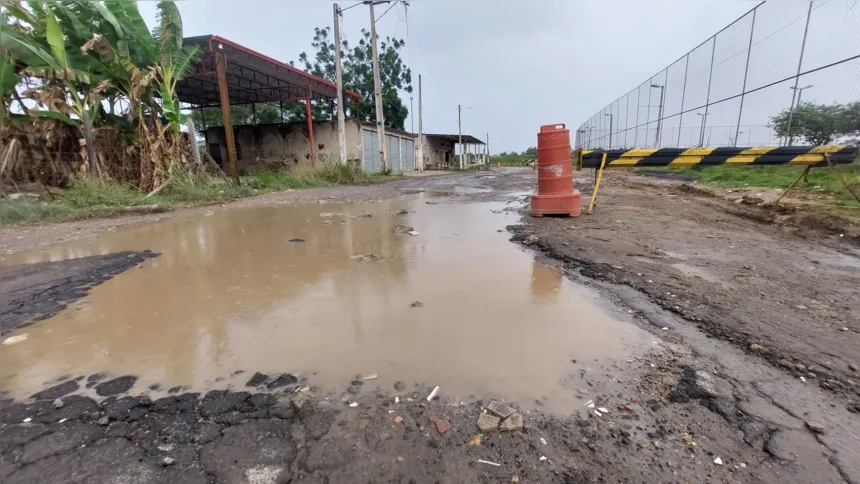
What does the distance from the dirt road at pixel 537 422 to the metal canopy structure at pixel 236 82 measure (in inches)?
435

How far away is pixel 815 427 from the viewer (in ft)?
5.09

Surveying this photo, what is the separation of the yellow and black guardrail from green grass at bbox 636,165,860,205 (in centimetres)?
64

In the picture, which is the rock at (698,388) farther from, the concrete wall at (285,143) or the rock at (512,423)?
the concrete wall at (285,143)

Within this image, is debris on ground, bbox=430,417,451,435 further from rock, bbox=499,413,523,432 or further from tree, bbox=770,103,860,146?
tree, bbox=770,103,860,146

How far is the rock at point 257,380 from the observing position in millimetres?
1942

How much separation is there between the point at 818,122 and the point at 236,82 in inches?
746

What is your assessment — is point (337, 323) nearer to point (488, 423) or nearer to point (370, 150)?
point (488, 423)

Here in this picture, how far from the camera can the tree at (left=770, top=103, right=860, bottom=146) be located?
8.56 m

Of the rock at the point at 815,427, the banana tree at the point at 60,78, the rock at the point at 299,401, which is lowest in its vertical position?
the rock at the point at 815,427

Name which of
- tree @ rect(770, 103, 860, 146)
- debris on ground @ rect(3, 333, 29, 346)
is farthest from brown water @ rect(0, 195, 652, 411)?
tree @ rect(770, 103, 860, 146)

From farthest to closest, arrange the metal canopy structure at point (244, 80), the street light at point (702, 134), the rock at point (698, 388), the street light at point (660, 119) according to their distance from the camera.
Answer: the street light at point (660, 119) < the street light at point (702, 134) < the metal canopy structure at point (244, 80) < the rock at point (698, 388)

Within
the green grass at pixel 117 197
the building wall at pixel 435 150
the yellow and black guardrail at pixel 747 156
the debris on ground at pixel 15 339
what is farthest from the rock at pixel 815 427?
the building wall at pixel 435 150

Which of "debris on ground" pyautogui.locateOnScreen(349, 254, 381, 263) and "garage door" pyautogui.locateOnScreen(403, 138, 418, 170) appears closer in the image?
"debris on ground" pyautogui.locateOnScreen(349, 254, 381, 263)

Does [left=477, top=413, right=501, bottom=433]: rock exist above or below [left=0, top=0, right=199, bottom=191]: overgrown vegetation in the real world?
below
